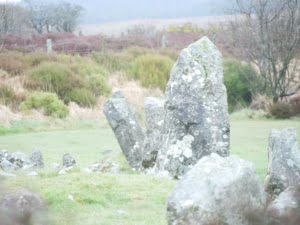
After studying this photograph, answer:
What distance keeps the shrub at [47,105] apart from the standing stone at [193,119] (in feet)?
43.0

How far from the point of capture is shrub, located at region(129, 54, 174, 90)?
30766mm

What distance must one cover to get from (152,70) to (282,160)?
2169cm

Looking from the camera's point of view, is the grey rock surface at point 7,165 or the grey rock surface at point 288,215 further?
the grey rock surface at point 7,165

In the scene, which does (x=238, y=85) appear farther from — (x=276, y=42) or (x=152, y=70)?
(x=152, y=70)

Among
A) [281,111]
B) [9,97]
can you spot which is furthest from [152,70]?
[281,111]

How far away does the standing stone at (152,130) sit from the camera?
12352 mm

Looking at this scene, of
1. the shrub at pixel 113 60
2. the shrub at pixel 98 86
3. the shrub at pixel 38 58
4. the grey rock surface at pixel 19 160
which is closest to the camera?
the grey rock surface at pixel 19 160

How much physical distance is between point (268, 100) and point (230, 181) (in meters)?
24.0

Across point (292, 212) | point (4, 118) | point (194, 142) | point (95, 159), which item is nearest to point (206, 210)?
point (292, 212)

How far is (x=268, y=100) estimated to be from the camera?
28406mm

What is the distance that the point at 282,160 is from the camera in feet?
33.2

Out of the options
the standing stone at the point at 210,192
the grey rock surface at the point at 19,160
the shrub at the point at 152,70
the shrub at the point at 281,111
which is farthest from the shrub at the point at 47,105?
the standing stone at the point at 210,192

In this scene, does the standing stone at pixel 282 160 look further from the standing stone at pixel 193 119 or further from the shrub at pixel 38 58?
the shrub at pixel 38 58

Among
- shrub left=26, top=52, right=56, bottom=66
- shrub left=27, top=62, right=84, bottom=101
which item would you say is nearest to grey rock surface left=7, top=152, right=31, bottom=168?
shrub left=27, top=62, right=84, bottom=101
